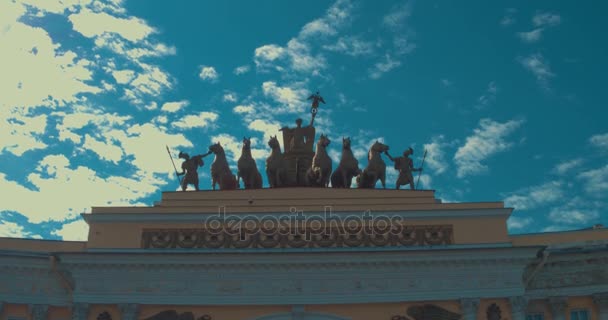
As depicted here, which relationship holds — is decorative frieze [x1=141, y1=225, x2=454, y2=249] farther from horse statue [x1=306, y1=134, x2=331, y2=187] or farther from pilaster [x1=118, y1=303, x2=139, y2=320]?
horse statue [x1=306, y1=134, x2=331, y2=187]

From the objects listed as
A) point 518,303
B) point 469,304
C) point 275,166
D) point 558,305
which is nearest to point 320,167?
point 275,166

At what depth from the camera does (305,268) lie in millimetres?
20922

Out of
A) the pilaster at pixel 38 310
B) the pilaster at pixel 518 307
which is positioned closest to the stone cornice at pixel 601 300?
the pilaster at pixel 518 307

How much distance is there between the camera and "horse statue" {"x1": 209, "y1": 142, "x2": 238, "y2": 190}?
24.9 meters

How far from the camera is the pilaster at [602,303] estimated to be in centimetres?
2105

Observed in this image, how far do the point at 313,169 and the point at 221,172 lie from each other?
3.17 meters

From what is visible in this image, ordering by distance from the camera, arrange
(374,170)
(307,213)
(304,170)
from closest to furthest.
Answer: (307,213)
(374,170)
(304,170)

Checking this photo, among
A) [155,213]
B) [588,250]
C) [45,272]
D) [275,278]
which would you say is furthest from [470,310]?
[45,272]

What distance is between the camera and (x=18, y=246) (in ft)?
72.7

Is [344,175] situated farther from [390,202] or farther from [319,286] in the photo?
[319,286]

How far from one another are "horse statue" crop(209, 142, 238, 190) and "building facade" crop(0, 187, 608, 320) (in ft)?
9.25

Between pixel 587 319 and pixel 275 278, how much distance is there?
9.23m

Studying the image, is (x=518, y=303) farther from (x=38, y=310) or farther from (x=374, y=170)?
(x=38, y=310)

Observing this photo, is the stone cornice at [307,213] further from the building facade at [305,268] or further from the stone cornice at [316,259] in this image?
the stone cornice at [316,259]
